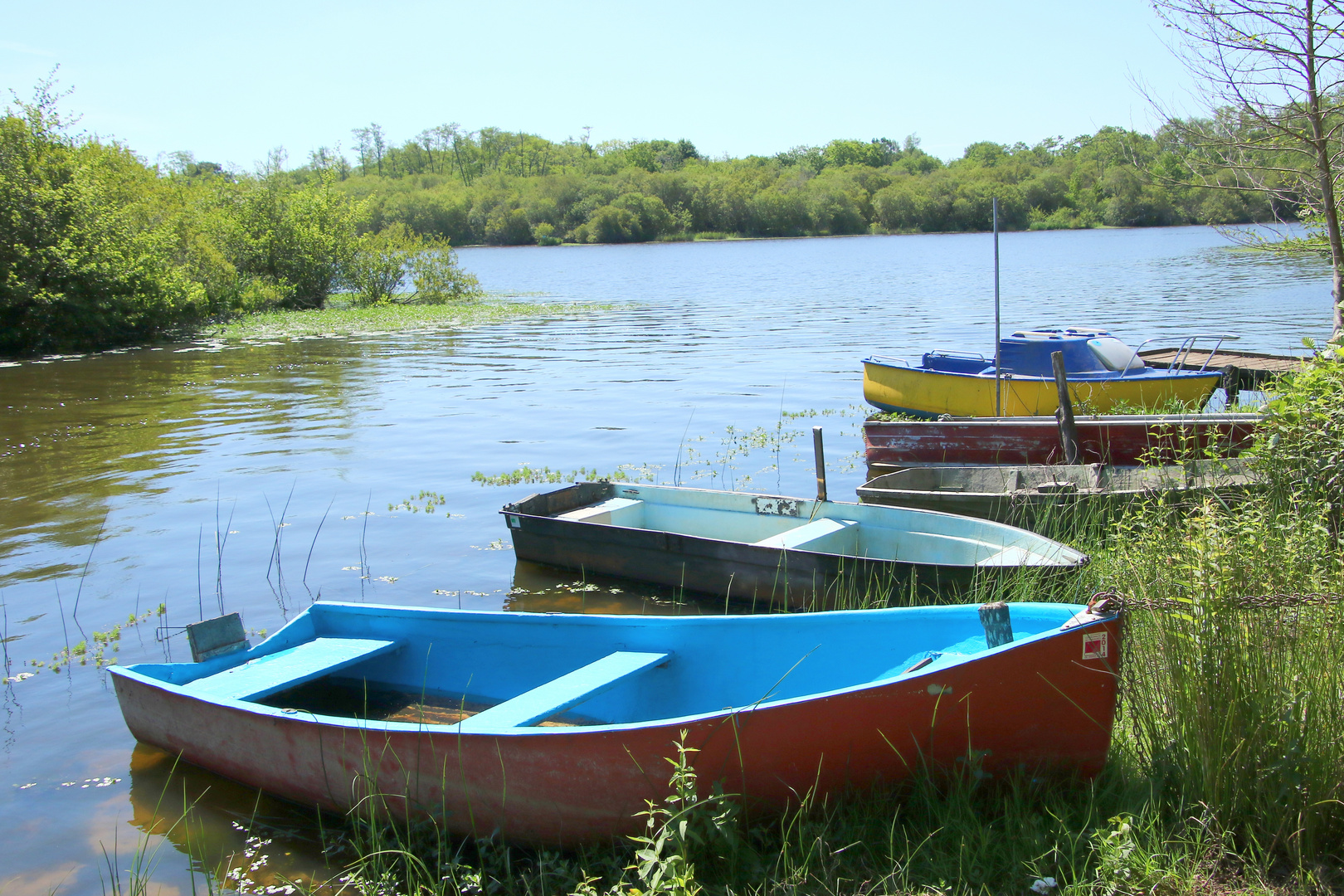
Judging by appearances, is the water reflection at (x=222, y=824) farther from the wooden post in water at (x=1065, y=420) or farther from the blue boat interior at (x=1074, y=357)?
the blue boat interior at (x=1074, y=357)

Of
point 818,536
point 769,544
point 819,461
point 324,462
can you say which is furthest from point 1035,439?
point 324,462

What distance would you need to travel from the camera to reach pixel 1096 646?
13.3 ft

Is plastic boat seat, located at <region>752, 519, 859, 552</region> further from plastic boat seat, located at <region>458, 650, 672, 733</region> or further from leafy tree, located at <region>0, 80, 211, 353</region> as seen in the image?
leafy tree, located at <region>0, 80, 211, 353</region>

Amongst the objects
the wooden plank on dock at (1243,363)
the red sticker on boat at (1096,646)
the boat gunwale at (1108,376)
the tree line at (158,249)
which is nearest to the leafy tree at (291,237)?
the tree line at (158,249)

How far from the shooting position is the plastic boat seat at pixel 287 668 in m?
5.65

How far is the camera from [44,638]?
26.4 ft

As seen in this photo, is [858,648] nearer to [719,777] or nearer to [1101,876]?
[719,777]

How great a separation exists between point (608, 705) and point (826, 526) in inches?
121

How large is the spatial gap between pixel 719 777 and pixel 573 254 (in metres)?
85.2

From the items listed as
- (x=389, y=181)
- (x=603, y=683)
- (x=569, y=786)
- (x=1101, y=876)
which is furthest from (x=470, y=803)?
(x=389, y=181)

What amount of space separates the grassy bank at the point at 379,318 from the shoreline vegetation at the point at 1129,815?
2885 cm

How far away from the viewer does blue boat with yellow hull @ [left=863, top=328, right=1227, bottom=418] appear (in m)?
13.8

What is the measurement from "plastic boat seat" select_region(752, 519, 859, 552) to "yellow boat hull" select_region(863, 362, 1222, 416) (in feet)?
19.2

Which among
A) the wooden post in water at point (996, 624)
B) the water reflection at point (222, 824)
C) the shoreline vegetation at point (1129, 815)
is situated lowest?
the water reflection at point (222, 824)
